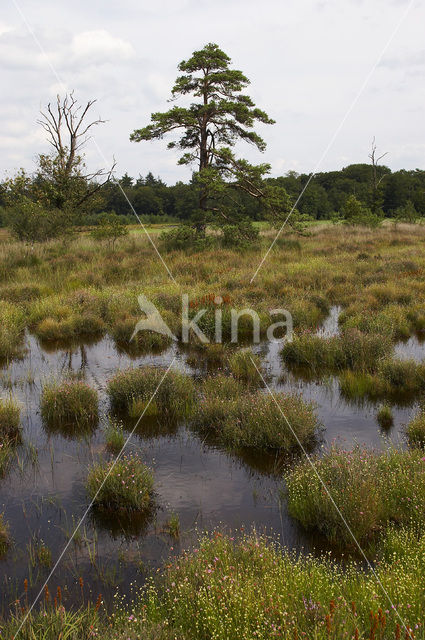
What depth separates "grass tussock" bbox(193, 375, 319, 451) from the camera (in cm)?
616

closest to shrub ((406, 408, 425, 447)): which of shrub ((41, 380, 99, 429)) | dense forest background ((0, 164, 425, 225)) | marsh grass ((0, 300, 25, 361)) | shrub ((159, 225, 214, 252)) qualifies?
shrub ((41, 380, 99, 429))

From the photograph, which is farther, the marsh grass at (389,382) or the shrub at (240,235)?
the shrub at (240,235)

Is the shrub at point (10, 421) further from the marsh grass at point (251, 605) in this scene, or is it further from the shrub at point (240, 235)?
the shrub at point (240, 235)

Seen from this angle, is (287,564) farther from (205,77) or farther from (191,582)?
(205,77)

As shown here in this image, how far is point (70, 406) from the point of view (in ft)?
23.4

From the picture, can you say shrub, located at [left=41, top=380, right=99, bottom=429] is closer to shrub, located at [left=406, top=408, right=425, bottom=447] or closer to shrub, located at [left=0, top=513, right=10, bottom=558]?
shrub, located at [left=0, top=513, right=10, bottom=558]

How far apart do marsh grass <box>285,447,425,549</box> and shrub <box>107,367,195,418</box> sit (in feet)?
8.06

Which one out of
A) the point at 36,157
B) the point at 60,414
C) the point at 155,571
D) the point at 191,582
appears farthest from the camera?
Result: the point at 36,157

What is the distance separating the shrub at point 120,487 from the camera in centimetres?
493

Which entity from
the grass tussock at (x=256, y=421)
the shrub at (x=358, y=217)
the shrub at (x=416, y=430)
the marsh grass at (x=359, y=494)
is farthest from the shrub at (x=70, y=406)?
the shrub at (x=358, y=217)

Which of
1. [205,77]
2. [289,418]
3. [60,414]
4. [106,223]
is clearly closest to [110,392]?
[60,414]

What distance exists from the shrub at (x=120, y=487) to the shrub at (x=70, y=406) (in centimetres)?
175

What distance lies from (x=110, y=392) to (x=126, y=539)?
130 inches

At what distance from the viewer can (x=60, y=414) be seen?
23.0 ft
